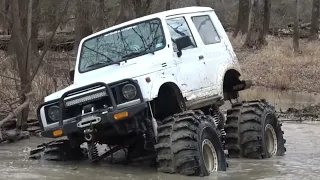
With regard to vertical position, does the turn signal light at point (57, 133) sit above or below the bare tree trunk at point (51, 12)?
below

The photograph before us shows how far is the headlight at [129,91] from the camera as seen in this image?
27.7 ft

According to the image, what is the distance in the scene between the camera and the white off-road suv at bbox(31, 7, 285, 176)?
830 cm

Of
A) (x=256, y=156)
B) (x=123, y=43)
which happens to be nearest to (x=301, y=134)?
(x=256, y=156)

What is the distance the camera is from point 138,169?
8.98 metres

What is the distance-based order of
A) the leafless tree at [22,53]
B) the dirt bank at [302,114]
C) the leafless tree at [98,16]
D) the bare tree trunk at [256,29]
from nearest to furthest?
the leafless tree at [22,53], the dirt bank at [302,114], the leafless tree at [98,16], the bare tree trunk at [256,29]

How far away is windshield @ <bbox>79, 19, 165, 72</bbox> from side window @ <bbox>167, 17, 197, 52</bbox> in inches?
7.6

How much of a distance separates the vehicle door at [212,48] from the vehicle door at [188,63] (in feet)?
0.68

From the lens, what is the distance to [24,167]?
9.08 metres

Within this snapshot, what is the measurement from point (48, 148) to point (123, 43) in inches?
78.6

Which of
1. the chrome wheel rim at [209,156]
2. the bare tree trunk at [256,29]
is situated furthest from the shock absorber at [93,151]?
the bare tree trunk at [256,29]

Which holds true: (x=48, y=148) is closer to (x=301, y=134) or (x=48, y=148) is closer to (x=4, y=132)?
(x=4, y=132)

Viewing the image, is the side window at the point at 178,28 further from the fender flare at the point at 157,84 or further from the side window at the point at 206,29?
the fender flare at the point at 157,84

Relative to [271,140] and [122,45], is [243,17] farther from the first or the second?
[122,45]

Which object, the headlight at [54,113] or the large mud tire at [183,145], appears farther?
the headlight at [54,113]
